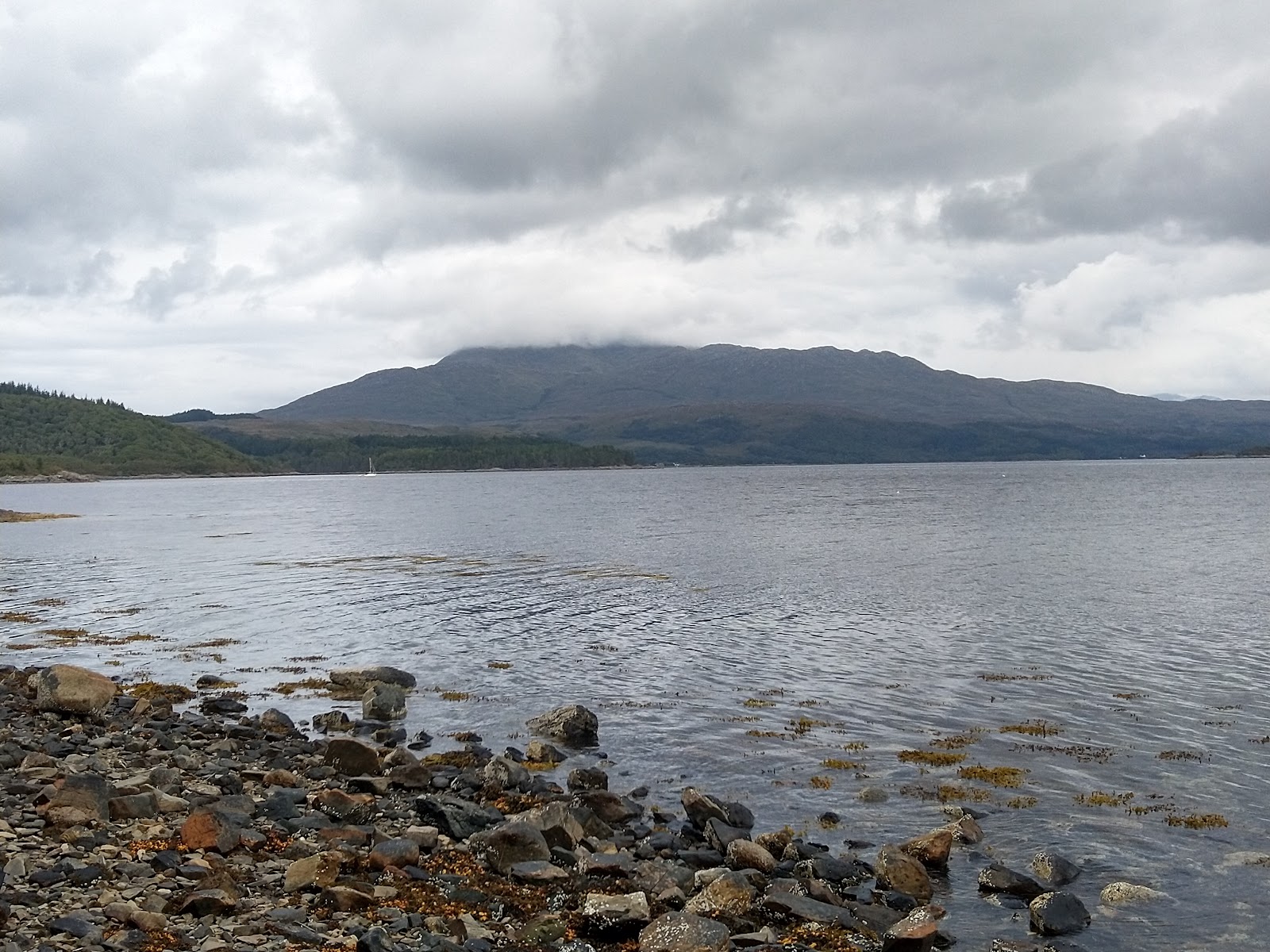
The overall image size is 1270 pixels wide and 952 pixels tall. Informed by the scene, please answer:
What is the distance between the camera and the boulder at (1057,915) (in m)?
16.2

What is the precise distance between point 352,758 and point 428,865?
710 centimetres

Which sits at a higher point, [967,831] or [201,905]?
[201,905]

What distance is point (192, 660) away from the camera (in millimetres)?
41031

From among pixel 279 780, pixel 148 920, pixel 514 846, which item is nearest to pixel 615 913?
pixel 514 846

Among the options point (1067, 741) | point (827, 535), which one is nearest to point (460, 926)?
point (1067, 741)

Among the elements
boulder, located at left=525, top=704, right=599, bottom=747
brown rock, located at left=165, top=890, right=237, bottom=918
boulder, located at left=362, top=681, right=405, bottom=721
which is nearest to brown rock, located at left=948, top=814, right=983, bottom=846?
boulder, located at left=525, top=704, right=599, bottom=747

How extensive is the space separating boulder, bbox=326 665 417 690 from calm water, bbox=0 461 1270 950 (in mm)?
937

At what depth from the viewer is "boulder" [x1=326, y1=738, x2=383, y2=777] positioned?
23.4m

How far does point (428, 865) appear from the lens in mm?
17188

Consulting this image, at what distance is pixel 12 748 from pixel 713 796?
661 inches

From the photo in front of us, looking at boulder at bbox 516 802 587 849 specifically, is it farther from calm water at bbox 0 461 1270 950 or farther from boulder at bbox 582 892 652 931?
calm water at bbox 0 461 1270 950

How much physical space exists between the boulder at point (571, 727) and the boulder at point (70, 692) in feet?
43.0

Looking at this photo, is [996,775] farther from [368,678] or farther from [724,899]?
[368,678]

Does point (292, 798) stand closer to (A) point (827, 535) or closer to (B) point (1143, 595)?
(B) point (1143, 595)
